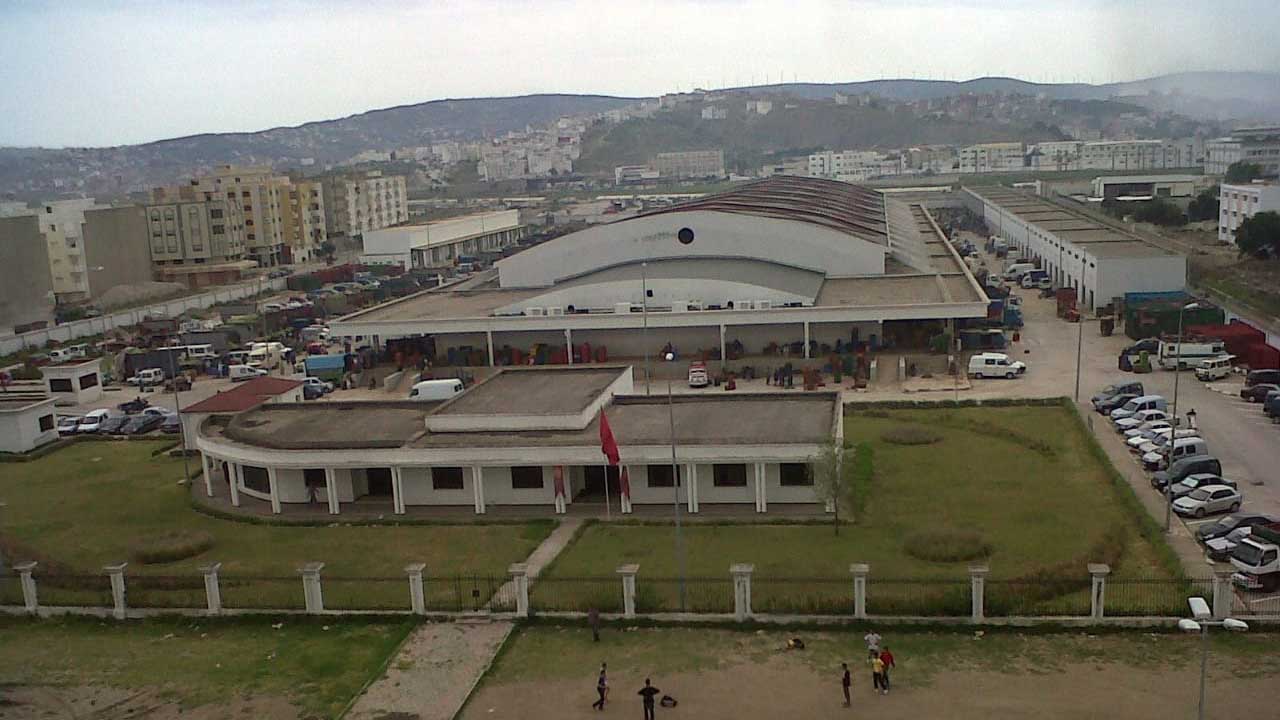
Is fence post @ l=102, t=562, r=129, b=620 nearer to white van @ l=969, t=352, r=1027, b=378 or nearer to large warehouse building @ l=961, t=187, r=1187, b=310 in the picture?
white van @ l=969, t=352, r=1027, b=378

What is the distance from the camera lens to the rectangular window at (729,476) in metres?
25.2

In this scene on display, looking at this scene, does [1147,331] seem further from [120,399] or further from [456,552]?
[120,399]

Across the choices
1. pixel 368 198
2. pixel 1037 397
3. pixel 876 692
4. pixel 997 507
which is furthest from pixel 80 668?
pixel 368 198

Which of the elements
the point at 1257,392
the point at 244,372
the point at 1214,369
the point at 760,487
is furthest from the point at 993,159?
the point at 760,487

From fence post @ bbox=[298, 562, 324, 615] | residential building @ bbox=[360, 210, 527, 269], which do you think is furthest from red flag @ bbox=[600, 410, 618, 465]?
residential building @ bbox=[360, 210, 527, 269]

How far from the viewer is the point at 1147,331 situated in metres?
42.0

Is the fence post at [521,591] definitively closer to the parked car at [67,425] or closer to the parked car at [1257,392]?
the parked car at [1257,392]

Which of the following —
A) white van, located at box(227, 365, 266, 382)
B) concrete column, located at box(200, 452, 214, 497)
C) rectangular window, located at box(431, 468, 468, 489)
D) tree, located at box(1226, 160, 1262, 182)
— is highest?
tree, located at box(1226, 160, 1262, 182)

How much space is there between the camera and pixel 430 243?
285ft

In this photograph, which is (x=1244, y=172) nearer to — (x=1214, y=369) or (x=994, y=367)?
(x=1214, y=369)

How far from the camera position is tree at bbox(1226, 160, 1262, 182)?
9081 cm

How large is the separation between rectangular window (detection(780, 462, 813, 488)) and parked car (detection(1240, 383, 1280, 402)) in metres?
15.4

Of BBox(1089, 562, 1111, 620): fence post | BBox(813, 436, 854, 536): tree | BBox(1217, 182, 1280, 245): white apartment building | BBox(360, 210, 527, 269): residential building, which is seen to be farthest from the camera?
BBox(360, 210, 527, 269): residential building

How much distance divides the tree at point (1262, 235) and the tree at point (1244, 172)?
35.9 m
